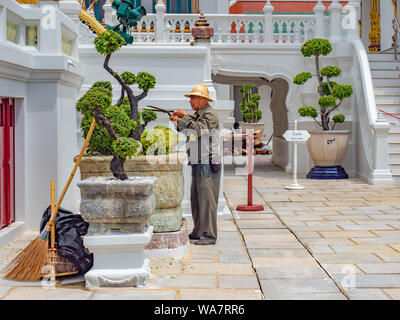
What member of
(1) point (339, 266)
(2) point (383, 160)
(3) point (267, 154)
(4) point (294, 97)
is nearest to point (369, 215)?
(1) point (339, 266)

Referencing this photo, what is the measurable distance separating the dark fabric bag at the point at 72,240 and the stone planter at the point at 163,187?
0.64m

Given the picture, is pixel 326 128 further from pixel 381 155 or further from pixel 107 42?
pixel 107 42

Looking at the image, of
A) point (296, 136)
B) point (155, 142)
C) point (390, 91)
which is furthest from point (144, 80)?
point (390, 91)

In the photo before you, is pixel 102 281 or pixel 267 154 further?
pixel 267 154

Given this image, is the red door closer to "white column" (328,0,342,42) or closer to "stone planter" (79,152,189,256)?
"stone planter" (79,152,189,256)

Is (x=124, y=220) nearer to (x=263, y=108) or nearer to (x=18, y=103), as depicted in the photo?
(x=18, y=103)

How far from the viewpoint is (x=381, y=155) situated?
1248 centimetres

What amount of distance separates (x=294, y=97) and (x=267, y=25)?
187 centimetres

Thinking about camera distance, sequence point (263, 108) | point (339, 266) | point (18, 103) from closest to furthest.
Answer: point (339, 266) < point (18, 103) < point (263, 108)

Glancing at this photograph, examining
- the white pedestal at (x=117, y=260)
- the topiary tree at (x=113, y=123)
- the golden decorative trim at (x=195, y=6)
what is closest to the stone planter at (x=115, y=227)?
the white pedestal at (x=117, y=260)

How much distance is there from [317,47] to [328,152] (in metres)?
2.36

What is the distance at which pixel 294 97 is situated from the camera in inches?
576

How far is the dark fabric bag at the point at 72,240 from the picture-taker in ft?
18.0

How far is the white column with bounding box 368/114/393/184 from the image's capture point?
12.4 metres
